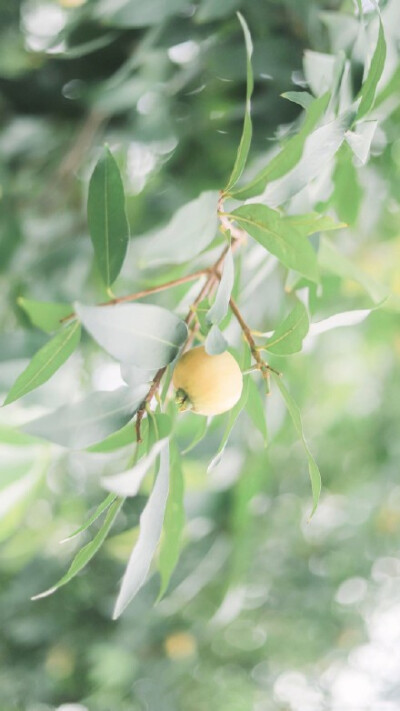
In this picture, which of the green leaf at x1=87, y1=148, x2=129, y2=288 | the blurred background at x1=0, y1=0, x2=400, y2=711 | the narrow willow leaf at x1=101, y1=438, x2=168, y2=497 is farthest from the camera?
the blurred background at x1=0, y1=0, x2=400, y2=711

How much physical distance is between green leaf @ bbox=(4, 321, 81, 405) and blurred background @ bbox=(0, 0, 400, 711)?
0.15 feet

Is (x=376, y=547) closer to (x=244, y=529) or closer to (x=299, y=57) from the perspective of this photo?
(x=244, y=529)

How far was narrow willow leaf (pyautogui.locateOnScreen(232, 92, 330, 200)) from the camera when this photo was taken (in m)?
0.26

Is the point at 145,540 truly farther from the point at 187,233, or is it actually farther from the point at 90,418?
the point at 187,233

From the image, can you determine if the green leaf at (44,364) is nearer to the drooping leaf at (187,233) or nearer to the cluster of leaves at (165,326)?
the cluster of leaves at (165,326)

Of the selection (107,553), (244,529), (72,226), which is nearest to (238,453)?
(244,529)

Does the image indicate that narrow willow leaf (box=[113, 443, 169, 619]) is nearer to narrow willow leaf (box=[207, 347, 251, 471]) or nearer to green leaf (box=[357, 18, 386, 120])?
narrow willow leaf (box=[207, 347, 251, 471])

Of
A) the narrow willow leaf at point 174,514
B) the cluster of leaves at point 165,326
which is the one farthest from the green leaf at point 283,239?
the narrow willow leaf at point 174,514

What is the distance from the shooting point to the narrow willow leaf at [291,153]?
0.87ft

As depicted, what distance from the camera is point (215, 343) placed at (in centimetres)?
26

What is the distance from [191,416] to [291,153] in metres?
0.47

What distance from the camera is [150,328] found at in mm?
258

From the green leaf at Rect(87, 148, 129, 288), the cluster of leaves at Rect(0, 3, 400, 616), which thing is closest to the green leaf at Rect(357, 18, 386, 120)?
the cluster of leaves at Rect(0, 3, 400, 616)

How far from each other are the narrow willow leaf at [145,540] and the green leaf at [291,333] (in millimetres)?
68
